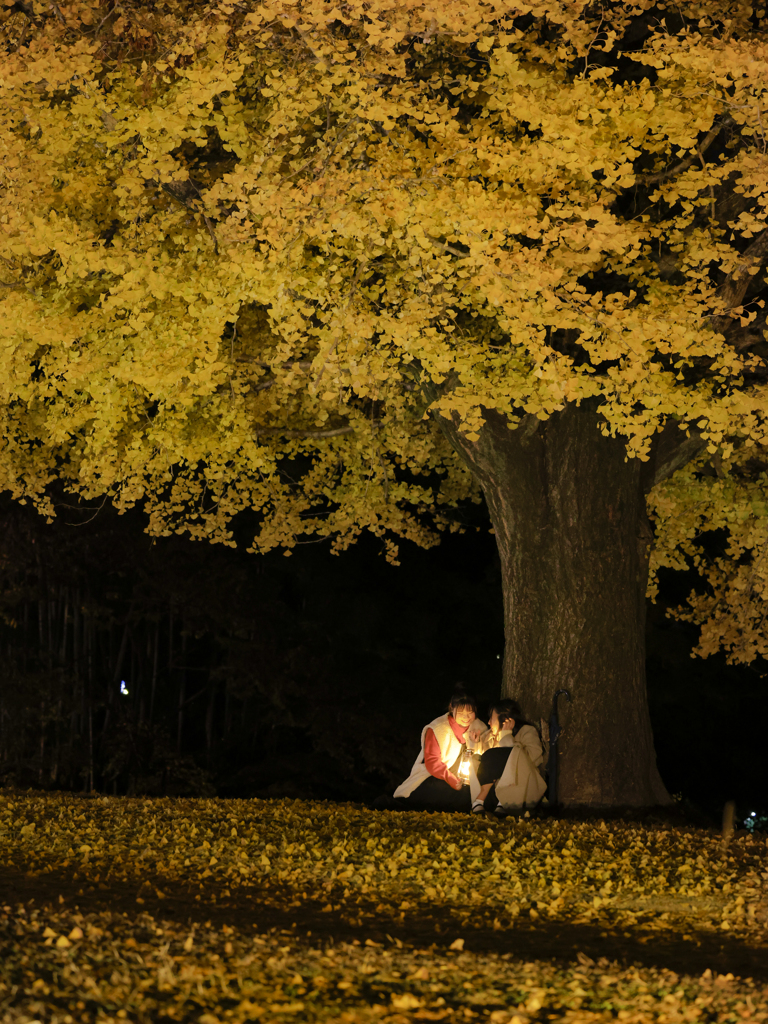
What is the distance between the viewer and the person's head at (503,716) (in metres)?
10.3

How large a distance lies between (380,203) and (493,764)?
4637mm

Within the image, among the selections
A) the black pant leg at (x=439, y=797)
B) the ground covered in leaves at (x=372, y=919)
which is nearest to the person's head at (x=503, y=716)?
the black pant leg at (x=439, y=797)

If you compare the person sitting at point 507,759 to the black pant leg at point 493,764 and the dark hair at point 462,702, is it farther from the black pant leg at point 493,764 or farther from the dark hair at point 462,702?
the dark hair at point 462,702

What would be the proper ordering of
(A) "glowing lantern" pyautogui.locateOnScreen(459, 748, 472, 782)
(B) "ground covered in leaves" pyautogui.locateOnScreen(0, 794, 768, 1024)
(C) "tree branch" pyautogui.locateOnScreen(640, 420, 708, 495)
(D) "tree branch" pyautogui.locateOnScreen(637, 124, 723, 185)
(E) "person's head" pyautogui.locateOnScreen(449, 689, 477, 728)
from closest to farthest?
(B) "ground covered in leaves" pyautogui.locateOnScreen(0, 794, 768, 1024), (D) "tree branch" pyautogui.locateOnScreen(637, 124, 723, 185), (E) "person's head" pyautogui.locateOnScreen(449, 689, 477, 728), (A) "glowing lantern" pyautogui.locateOnScreen(459, 748, 472, 782), (C) "tree branch" pyautogui.locateOnScreen(640, 420, 708, 495)

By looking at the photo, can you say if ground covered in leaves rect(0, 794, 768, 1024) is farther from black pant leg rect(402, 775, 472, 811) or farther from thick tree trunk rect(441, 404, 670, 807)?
thick tree trunk rect(441, 404, 670, 807)

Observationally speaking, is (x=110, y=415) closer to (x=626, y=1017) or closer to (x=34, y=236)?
(x=34, y=236)

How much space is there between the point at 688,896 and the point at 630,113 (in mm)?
5208

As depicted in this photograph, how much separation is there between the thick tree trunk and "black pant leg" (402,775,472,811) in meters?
0.91

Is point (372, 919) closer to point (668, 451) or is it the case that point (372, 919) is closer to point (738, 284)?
point (738, 284)

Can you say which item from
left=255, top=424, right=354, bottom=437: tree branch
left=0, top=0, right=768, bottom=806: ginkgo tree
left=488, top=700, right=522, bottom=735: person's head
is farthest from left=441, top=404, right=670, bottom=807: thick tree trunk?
left=255, top=424, right=354, bottom=437: tree branch

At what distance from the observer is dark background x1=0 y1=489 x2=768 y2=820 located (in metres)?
19.8

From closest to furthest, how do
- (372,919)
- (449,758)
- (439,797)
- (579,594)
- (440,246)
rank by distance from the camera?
(372,919) → (440,246) → (449,758) → (439,797) → (579,594)

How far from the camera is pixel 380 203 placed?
8.32m

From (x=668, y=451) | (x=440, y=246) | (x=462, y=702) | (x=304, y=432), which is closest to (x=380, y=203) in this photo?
(x=440, y=246)
